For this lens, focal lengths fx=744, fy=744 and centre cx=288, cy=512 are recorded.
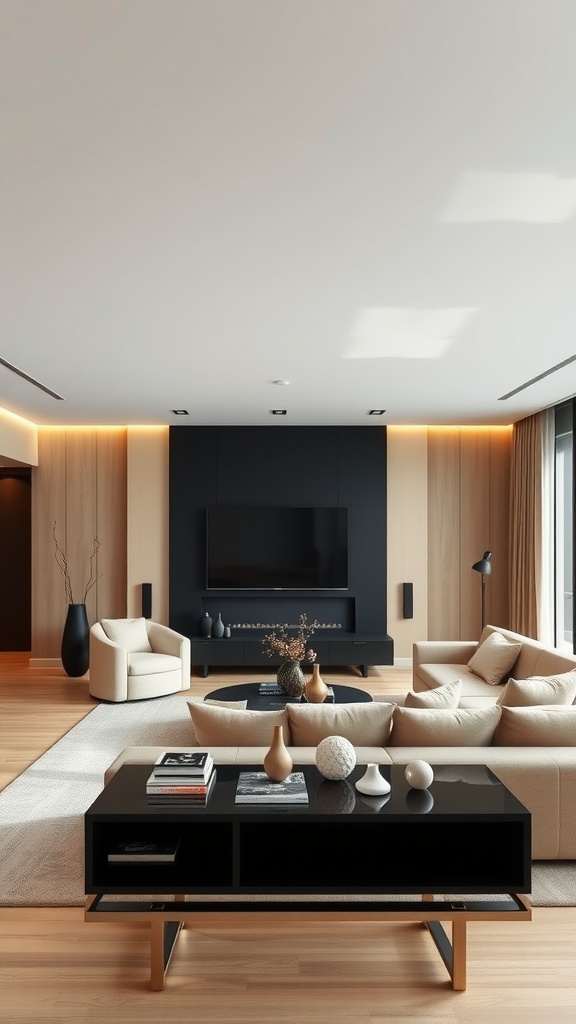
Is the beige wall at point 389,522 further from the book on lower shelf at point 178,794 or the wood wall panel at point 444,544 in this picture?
the book on lower shelf at point 178,794

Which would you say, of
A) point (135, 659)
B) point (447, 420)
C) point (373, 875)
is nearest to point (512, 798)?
point (373, 875)

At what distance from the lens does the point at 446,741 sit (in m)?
3.34

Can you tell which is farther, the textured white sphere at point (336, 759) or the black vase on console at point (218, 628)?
the black vase on console at point (218, 628)

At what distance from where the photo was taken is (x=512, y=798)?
261 centimetres

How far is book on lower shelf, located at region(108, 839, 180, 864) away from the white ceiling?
2.27 m

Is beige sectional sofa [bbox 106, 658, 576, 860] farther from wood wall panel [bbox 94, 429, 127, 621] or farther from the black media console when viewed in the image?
wood wall panel [bbox 94, 429, 127, 621]

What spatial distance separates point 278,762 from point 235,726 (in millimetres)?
631

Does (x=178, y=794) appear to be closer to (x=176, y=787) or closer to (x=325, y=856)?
(x=176, y=787)

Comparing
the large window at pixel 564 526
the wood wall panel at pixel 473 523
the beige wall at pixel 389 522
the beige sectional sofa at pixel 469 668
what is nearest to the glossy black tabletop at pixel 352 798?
the beige sectional sofa at pixel 469 668

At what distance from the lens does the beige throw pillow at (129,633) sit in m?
7.10

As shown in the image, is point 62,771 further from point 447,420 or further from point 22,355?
point 447,420

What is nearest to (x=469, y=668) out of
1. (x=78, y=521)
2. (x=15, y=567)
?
(x=78, y=521)

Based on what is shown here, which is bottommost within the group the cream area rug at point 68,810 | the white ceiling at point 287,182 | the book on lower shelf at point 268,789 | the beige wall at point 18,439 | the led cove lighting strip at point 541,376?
the cream area rug at point 68,810

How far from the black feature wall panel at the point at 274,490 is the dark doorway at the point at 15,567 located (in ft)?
7.69
